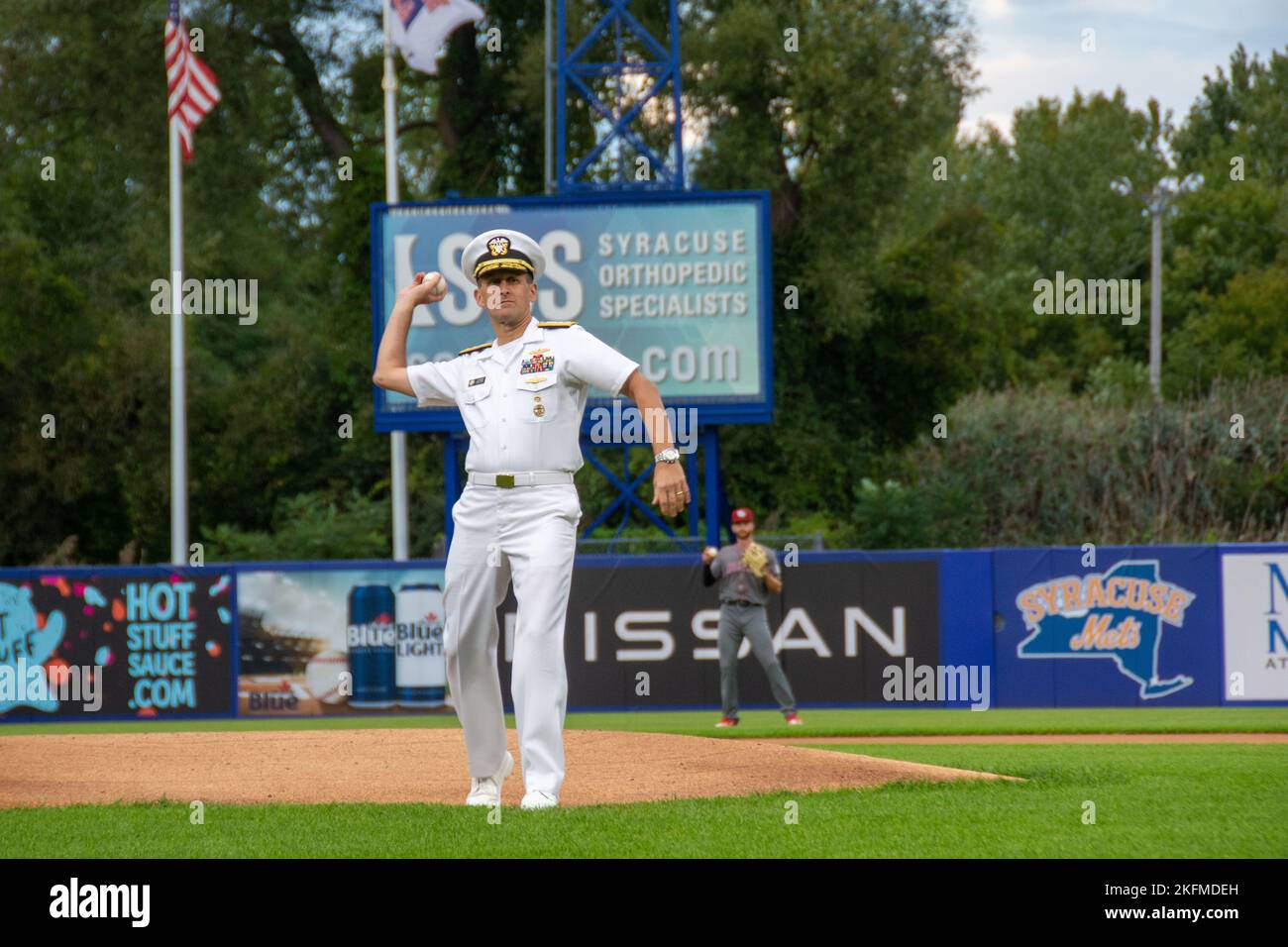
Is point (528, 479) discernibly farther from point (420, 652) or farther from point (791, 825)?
point (420, 652)

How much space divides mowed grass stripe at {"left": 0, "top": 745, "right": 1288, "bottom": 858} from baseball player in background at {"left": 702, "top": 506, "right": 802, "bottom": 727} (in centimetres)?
803

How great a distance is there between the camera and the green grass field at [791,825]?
5824mm

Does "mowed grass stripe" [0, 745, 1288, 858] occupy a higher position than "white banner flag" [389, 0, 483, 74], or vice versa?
"white banner flag" [389, 0, 483, 74]

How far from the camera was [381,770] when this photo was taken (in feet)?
29.7

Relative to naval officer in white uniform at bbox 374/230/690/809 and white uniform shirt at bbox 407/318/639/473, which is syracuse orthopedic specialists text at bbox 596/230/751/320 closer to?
naval officer in white uniform at bbox 374/230/690/809

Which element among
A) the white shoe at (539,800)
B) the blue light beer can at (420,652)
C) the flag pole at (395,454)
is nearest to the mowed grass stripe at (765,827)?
the white shoe at (539,800)

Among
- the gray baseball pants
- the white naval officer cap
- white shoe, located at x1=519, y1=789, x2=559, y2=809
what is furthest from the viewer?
the gray baseball pants

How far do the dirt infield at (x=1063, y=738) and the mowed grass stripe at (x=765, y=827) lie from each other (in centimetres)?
596

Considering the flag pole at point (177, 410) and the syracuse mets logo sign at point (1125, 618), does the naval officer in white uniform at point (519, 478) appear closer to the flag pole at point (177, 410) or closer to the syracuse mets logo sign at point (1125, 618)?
the syracuse mets logo sign at point (1125, 618)

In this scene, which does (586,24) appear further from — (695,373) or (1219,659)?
(1219,659)

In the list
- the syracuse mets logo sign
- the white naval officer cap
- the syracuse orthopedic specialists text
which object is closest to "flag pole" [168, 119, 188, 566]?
the syracuse orthopedic specialists text

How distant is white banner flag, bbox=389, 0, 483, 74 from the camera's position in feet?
83.4
